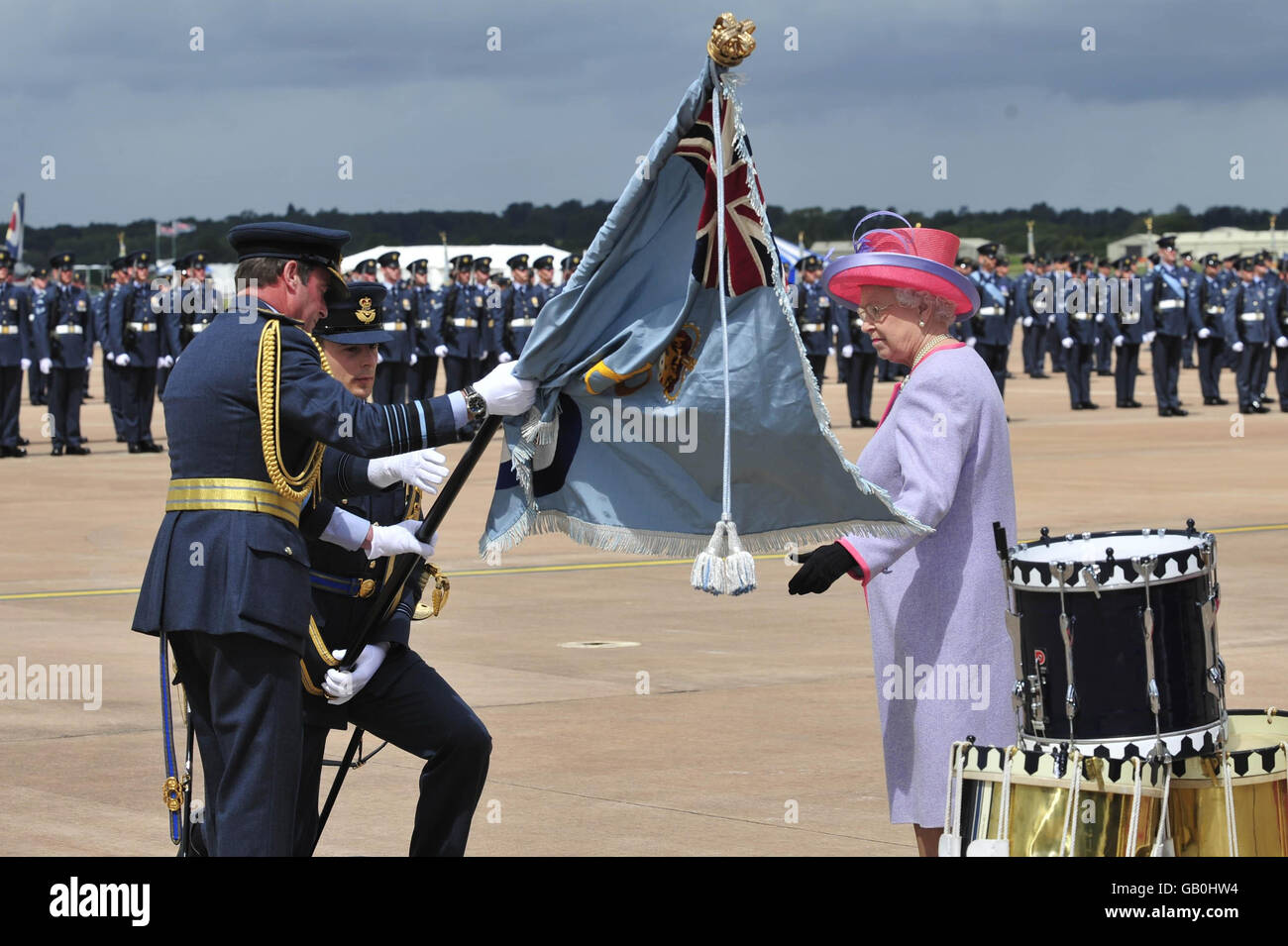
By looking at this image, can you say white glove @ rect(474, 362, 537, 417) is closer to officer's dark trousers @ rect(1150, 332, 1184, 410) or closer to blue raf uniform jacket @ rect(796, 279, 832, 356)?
officer's dark trousers @ rect(1150, 332, 1184, 410)

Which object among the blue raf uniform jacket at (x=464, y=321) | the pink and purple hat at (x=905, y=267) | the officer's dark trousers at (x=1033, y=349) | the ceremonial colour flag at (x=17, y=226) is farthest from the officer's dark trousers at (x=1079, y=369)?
the ceremonial colour flag at (x=17, y=226)

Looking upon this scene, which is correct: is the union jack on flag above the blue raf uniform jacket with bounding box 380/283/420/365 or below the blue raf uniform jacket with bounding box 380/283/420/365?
above

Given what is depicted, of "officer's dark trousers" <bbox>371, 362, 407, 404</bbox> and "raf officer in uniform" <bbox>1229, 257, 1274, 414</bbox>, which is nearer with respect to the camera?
"officer's dark trousers" <bbox>371, 362, 407, 404</bbox>

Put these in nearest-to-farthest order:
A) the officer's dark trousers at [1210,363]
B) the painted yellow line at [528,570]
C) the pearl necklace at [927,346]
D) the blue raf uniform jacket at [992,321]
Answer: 1. the pearl necklace at [927,346]
2. the painted yellow line at [528,570]
3. the blue raf uniform jacket at [992,321]
4. the officer's dark trousers at [1210,363]

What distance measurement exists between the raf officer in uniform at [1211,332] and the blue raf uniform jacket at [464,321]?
33.2 ft

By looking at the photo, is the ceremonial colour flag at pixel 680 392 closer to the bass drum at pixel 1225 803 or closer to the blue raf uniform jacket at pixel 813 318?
the bass drum at pixel 1225 803

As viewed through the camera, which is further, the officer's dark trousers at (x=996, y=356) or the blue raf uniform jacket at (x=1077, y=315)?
the officer's dark trousers at (x=996, y=356)

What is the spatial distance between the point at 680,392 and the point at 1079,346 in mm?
23454

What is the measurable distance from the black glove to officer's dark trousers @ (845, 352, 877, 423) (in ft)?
68.2

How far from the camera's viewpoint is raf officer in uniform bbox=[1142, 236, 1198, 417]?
87.7ft

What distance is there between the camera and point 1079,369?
28.1 meters

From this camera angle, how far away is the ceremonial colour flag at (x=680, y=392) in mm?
4742

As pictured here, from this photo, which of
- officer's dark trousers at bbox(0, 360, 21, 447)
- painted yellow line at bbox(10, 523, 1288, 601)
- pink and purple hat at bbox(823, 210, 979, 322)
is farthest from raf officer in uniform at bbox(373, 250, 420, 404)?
pink and purple hat at bbox(823, 210, 979, 322)
